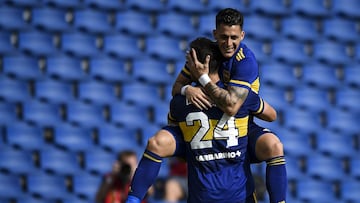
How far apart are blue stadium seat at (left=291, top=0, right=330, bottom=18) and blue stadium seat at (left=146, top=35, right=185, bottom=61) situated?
1567 mm

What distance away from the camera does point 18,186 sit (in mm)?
8656

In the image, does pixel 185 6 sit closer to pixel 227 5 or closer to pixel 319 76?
pixel 227 5

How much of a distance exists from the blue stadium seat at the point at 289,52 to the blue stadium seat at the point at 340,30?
41 cm

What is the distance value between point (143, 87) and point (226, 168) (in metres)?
4.12

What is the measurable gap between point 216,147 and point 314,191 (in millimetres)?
4214

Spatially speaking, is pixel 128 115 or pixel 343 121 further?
pixel 343 121

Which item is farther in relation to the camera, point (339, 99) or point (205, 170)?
point (339, 99)

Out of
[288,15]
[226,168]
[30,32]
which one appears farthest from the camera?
[288,15]

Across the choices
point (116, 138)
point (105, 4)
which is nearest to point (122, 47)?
point (105, 4)

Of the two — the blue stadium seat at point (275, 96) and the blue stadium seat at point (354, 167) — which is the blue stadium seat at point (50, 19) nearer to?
the blue stadium seat at point (275, 96)

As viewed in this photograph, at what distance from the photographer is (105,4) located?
373 inches

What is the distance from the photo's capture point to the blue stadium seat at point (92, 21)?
9359mm

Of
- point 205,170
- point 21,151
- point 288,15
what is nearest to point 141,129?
point 21,151

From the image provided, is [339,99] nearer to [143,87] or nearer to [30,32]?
[143,87]
